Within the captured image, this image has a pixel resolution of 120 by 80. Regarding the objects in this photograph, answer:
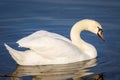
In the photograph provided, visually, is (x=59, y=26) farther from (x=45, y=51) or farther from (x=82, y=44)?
(x=45, y=51)

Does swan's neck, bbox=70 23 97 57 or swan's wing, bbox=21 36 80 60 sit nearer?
swan's wing, bbox=21 36 80 60

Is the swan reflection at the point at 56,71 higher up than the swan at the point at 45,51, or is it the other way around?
the swan at the point at 45,51

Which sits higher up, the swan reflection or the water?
the water

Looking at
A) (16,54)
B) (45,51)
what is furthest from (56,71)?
(16,54)

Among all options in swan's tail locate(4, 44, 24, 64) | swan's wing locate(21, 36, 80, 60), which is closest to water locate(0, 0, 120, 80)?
swan's tail locate(4, 44, 24, 64)

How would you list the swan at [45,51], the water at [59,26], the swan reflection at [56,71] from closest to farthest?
the swan reflection at [56,71] → the water at [59,26] → the swan at [45,51]

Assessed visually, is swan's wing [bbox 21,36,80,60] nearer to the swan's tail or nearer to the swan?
the swan

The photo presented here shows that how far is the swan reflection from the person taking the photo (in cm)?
889

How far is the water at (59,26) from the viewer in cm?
921

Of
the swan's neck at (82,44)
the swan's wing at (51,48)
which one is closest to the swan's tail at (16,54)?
the swan's wing at (51,48)

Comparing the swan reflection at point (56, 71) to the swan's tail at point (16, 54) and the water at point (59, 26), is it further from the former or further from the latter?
the swan's tail at point (16, 54)

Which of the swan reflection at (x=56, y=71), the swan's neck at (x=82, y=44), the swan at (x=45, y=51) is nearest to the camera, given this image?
the swan reflection at (x=56, y=71)

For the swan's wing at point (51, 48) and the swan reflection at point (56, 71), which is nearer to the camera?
the swan reflection at point (56, 71)

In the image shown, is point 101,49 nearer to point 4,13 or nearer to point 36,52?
point 36,52
